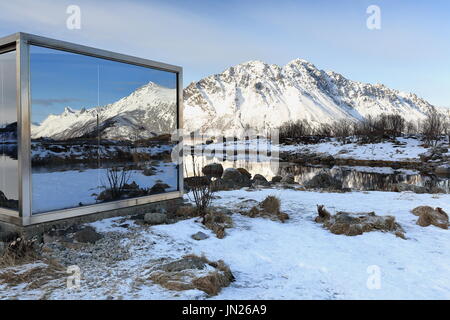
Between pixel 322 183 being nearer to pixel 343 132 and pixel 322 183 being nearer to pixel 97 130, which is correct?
pixel 97 130

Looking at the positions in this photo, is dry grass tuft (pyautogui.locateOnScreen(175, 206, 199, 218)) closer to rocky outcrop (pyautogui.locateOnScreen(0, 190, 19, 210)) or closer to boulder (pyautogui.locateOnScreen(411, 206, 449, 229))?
rocky outcrop (pyautogui.locateOnScreen(0, 190, 19, 210))

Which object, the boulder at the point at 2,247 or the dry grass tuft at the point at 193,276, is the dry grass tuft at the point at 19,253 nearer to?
the boulder at the point at 2,247

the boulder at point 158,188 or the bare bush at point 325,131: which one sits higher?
the bare bush at point 325,131

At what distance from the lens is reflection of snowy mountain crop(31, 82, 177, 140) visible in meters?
5.47

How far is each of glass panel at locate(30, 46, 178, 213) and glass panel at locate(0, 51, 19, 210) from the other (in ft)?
1.29

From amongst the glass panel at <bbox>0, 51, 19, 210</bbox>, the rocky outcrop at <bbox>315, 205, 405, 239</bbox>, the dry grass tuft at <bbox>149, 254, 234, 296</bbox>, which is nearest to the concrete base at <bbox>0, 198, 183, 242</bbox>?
the glass panel at <bbox>0, 51, 19, 210</bbox>

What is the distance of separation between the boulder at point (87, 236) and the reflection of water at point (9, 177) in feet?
3.39

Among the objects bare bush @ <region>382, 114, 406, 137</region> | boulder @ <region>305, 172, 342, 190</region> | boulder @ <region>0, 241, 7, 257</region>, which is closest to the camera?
boulder @ <region>0, 241, 7, 257</region>

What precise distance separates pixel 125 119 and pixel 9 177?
1973 mm

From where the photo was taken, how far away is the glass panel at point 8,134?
5.11m

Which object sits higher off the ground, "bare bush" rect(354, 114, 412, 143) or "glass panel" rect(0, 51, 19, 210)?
"bare bush" rect(354, 114, 412, 143)

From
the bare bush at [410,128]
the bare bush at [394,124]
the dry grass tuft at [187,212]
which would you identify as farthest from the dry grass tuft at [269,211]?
the bare bush at [410,128]

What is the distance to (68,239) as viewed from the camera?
483 centimetres

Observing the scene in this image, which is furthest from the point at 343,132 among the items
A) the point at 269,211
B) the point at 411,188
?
the point at 269,211
